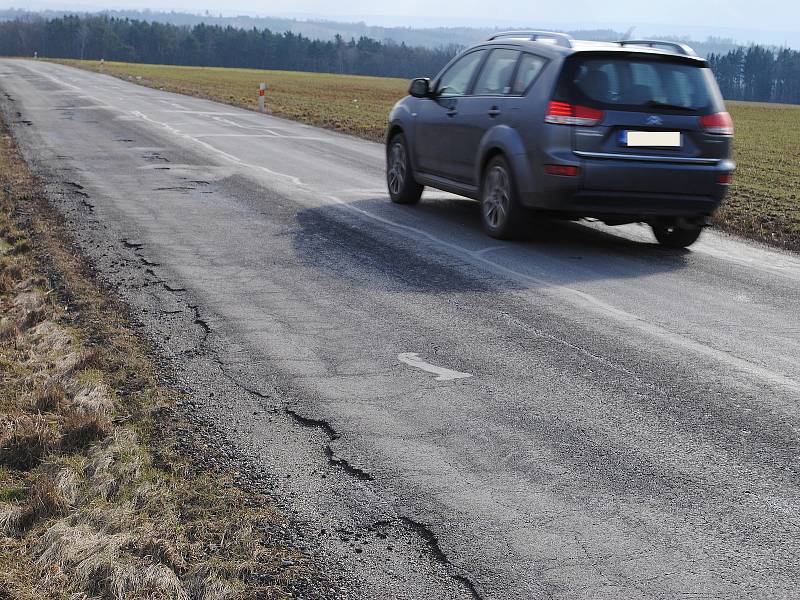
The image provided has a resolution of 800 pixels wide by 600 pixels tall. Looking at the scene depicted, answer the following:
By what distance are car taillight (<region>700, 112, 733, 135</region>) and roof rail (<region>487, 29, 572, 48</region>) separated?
1374mm

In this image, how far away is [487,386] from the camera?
5.38 meters

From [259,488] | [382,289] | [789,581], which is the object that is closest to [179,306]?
[382,289]

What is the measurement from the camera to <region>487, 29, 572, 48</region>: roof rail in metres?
9.59

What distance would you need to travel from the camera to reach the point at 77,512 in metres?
3.74

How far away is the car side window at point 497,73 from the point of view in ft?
32.9

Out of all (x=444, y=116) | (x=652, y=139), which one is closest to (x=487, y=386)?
(x=652, y=139)

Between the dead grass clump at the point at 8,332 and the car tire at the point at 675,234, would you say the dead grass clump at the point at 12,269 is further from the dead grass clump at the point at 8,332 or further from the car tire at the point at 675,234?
the car tire at the point at 675,234

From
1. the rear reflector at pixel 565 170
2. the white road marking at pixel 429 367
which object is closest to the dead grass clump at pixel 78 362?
the white road marking at pixel 429 367

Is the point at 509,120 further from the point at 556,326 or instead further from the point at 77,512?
the point at 77,512

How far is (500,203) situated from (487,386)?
4594 mm

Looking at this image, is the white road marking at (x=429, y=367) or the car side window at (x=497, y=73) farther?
the car side window at (x=497, y=73)

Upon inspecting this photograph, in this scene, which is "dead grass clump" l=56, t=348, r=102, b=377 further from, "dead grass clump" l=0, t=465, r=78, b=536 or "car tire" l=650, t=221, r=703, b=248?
"car tire" l=650, t=221, r=703, b=248

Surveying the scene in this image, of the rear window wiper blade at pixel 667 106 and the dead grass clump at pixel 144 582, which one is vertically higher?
the rear window wiper blade at pixel 667 106

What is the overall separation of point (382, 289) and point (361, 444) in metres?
3.11
